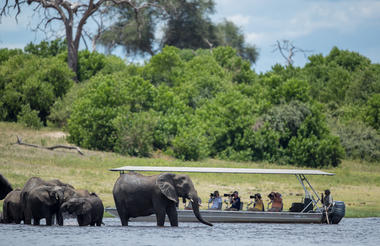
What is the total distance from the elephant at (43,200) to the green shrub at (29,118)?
115ft

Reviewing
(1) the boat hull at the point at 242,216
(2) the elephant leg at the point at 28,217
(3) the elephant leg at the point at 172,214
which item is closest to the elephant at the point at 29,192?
(2) the elephant leg at the point at 28,217

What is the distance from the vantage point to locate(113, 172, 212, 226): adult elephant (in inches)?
934

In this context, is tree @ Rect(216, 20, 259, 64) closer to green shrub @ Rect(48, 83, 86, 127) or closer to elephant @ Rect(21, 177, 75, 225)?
green shrub @ Rect(48, 83, 86, 127)

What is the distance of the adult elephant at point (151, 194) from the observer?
2373cm

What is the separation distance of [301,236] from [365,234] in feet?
9.78

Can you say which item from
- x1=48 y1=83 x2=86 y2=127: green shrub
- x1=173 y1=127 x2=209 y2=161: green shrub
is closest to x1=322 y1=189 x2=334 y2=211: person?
x1=173 y1=127 x2=209 y2=161: green shrub

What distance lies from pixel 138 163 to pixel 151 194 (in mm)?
23086

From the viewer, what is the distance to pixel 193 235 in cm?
2338

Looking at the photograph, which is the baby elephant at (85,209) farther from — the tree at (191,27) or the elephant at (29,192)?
the tree at (191,27)

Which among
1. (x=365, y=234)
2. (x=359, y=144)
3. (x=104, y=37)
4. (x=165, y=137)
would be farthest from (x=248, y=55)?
(x=365, y=234)

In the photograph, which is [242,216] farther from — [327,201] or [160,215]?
[327,201]

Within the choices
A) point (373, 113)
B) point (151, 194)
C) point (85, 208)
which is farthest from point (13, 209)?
point (373, 113)

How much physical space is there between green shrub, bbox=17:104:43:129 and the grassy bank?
4.59m

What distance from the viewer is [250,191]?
129 ft
